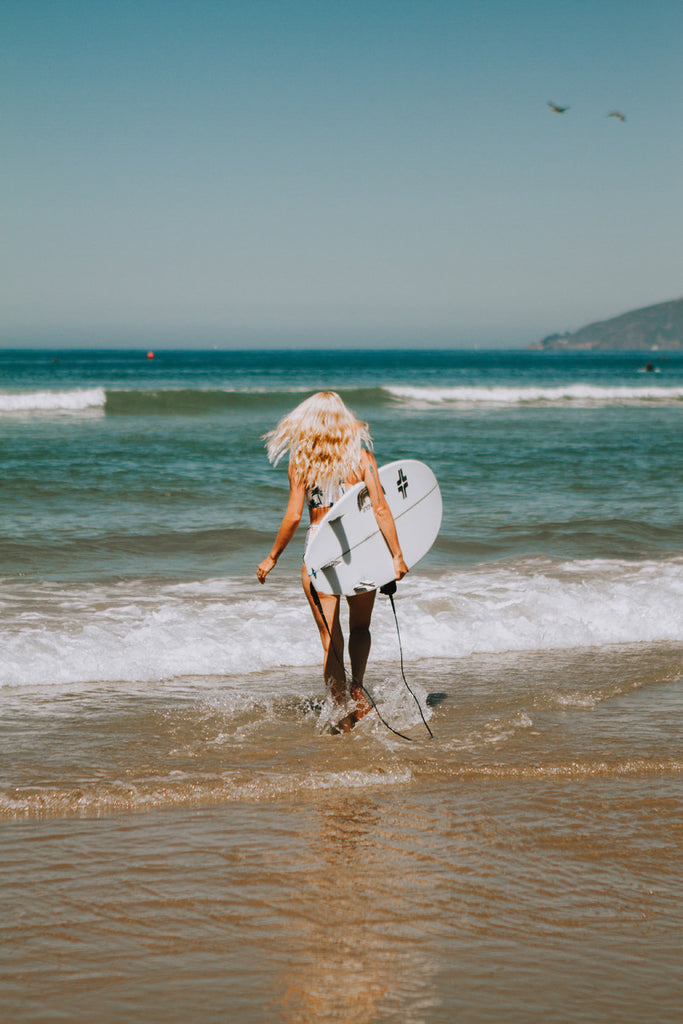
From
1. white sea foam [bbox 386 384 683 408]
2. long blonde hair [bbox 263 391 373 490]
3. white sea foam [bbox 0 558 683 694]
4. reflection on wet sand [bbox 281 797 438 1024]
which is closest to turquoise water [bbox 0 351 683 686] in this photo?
white sea foam [bbox 0 558 683 694]

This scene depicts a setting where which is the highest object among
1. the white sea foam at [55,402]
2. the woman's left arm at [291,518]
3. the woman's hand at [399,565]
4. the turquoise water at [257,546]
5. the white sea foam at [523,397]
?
the white sea foam at [523,397]

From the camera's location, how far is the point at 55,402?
3366 centimetres

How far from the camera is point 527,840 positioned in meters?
3.73

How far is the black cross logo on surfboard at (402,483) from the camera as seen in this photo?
17.0ft

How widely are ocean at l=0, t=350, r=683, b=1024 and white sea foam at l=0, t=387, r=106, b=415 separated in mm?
22192

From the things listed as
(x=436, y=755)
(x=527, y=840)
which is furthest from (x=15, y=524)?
(x=527, y=840)

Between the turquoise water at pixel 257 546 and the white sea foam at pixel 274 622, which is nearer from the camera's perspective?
the white sea foam at pixel 274 622

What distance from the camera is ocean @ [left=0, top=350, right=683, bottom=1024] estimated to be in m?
2.78

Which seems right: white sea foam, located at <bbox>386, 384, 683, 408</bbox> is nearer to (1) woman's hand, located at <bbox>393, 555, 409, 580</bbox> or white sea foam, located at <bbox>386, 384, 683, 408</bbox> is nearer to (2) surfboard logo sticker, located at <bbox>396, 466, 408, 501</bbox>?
(2) surfboard logo sticker, located at <bbox>396, 466, 408, 501</bbox>

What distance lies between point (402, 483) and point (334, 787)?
175cm

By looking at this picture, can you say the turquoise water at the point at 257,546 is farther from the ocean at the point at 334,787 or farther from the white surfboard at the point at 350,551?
the white surfboard at the point at 350,551

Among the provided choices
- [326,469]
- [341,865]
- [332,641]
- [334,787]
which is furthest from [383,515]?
[341,865]

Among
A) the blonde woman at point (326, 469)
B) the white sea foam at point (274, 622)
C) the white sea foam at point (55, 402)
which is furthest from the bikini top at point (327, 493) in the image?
the white sea foam at point (55, 402)

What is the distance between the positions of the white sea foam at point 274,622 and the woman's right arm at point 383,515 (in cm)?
160
